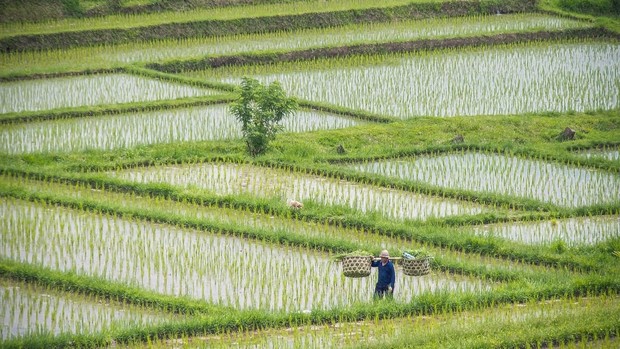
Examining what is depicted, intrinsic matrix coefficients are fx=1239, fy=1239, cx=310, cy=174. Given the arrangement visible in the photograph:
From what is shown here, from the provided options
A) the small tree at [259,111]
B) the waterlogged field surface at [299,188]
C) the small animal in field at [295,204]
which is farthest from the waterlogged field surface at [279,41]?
the small animal in field at [295,204]

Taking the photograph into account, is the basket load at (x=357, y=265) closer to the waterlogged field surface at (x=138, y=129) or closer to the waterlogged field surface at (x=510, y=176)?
the waterlogged field surface at (x=510, y=176)

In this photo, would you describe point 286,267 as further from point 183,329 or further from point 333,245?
point 183,329

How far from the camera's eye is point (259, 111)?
49.6 ft

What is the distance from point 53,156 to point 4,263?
3569 millimetres

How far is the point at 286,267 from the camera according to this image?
1163 centimetres

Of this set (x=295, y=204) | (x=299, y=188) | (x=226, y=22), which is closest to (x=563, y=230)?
(x=295, y=204)

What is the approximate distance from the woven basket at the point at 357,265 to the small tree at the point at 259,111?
4.63 meters

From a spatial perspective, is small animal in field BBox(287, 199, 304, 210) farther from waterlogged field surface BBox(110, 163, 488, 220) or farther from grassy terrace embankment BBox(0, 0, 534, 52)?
grassy terrace embankment BBox(0, 0, 534, 52)

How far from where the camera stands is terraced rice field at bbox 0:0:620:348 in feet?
33.9

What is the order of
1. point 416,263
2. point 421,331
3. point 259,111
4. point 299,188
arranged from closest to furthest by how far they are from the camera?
point 421,331 → point 416,263 → point 299,188 → point 259,111

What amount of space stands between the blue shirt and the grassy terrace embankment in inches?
416

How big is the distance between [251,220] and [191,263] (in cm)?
144

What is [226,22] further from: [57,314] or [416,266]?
[57,314]

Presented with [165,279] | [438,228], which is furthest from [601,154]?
[165,279]
